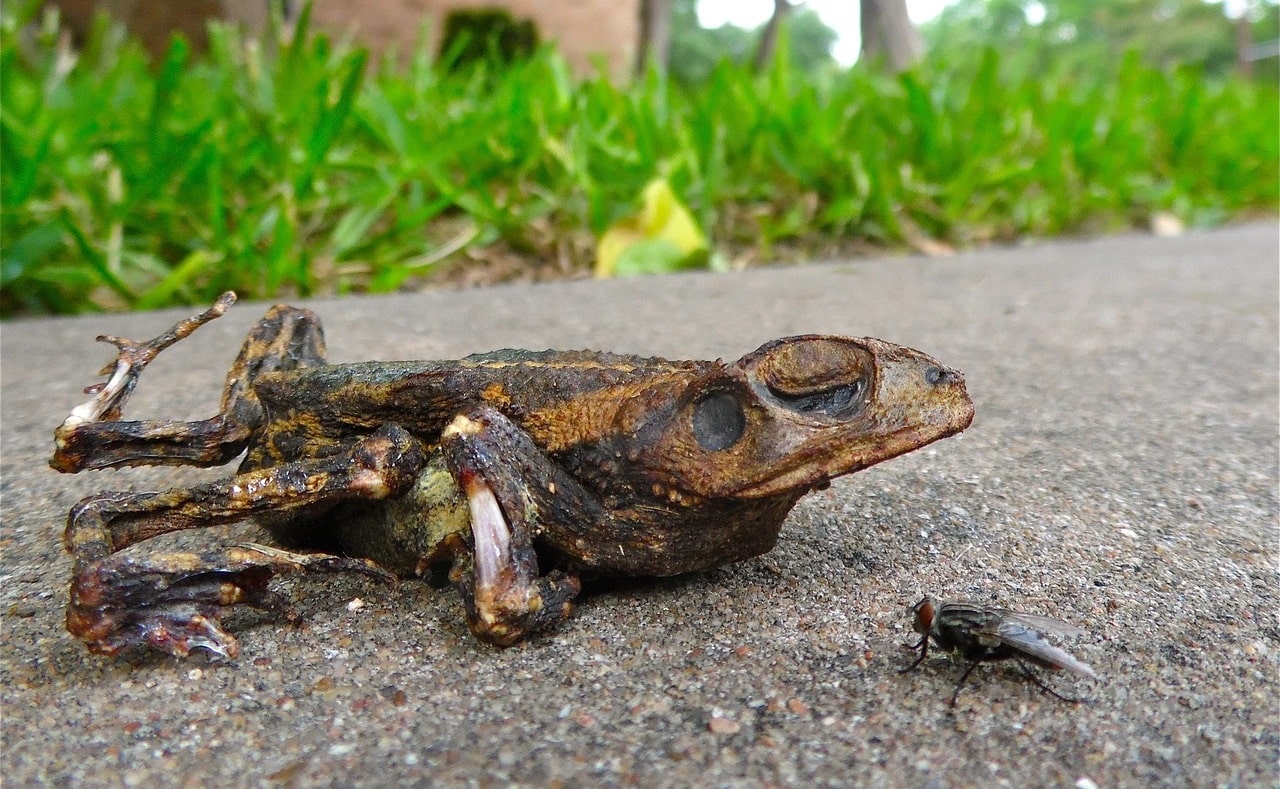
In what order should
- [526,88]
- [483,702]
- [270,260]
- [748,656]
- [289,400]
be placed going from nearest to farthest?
[483,702] < [748,656] < [289,400] < [270,260] < [526,88]

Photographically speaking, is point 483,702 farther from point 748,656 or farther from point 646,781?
point 748,656

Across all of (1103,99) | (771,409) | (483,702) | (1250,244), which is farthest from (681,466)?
(1103,99)

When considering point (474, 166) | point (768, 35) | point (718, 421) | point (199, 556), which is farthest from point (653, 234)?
point (768, 35)

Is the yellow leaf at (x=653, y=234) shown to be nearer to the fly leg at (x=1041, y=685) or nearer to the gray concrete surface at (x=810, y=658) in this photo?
the gray concrete surface at (x=810, y=658)

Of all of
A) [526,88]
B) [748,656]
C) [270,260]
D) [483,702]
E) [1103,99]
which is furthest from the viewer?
[1103,99]

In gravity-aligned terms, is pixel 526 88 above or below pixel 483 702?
above

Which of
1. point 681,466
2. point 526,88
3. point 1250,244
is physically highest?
point 526,88
